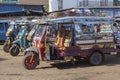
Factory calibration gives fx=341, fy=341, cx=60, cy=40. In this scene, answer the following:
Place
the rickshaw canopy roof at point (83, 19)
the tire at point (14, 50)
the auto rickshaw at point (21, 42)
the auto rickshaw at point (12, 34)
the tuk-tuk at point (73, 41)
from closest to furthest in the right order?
1. the tuk-tuk at point (73, 41)
2. the rickshaw canopy roof at point (83, 19)
3. the auto rickshaw at point (21, 42)
4. the tire at point (14, 50)
5. the auto rickshaw at point (12, 34)

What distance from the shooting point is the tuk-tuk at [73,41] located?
43.9ft

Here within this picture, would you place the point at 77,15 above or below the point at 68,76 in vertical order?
above

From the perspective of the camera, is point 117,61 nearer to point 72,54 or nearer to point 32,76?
point 72,54

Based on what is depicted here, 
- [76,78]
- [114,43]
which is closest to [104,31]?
[114,43]

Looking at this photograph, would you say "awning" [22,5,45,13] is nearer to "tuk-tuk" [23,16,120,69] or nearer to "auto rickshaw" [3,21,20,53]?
"auto rickshaw" [3,21,20,53]

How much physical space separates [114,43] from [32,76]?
14.5ft

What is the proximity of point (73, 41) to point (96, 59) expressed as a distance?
130 centimetres

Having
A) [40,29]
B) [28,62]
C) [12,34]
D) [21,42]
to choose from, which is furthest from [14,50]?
[28,62]

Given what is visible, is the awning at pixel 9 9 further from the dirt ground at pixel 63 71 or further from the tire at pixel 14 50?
the dirt ground at pixel 63 71

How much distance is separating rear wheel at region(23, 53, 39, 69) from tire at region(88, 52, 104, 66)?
2.32 meters

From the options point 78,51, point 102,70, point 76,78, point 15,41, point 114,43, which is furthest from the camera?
point 15,41

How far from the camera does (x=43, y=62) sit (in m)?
14.9

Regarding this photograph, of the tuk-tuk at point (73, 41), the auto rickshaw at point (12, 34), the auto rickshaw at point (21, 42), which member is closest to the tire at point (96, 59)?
the tuk-tuk at point (73, 41)

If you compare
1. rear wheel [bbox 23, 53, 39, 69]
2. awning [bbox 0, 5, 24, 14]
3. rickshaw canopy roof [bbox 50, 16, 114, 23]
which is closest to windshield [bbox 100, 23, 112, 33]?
rickshaw canopy roof [bbox 50, 16, 114, 23]
